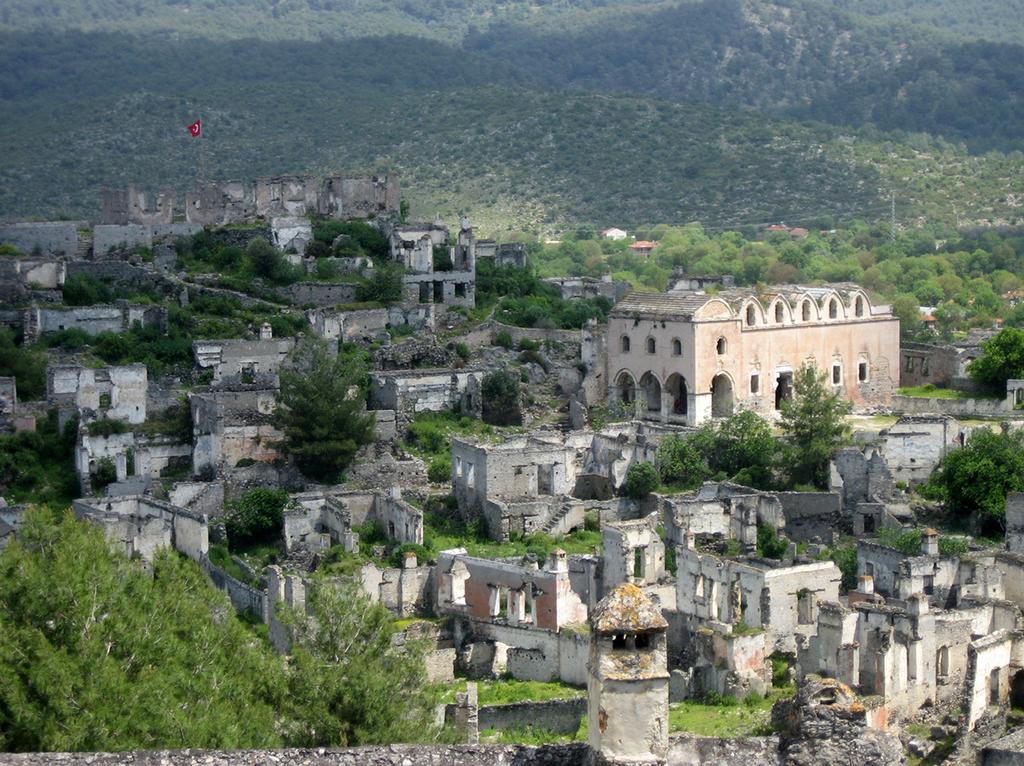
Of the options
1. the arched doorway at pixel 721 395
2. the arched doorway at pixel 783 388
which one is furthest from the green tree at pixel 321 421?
the arched doorway at pixel 783 388

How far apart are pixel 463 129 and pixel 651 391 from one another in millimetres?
77752

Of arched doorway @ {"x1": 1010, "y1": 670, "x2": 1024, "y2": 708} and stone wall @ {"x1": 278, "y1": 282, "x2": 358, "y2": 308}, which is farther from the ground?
stone wall @ {"x1": 278, "y1": 282, "x2": 358, "y2": 308}

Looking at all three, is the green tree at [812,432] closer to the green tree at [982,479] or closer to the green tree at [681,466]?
the green tree at [681,466]

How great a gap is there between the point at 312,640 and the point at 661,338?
24656 millimetres

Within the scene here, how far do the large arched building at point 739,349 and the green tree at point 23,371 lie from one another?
47.3 feet

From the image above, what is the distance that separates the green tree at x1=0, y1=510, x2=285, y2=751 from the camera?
25.5m

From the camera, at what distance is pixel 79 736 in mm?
25047

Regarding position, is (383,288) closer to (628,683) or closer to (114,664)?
(114,664)

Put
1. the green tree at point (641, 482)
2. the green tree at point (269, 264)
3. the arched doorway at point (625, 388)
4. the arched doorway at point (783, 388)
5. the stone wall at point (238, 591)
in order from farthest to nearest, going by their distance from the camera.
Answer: the green tree at point (269, 264) → the arched doorway at point (783, 388) → the arched doorway at point (625, 388) → the green tree at point (641, 482) → the stone wall at point (238, 591)

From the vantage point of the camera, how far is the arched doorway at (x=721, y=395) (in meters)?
53.3

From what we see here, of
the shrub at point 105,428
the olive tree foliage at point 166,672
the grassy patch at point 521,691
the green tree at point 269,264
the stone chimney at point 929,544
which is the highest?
the green tree at point 269,264

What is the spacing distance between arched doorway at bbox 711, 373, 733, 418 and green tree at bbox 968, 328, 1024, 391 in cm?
676

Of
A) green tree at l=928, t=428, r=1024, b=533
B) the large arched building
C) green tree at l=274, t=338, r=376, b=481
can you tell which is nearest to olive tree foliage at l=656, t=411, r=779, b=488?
the large arched building

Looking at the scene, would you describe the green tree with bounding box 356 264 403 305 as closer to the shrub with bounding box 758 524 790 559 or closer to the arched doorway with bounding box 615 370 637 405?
the arched doorway with bounding box 615 370 637 405
